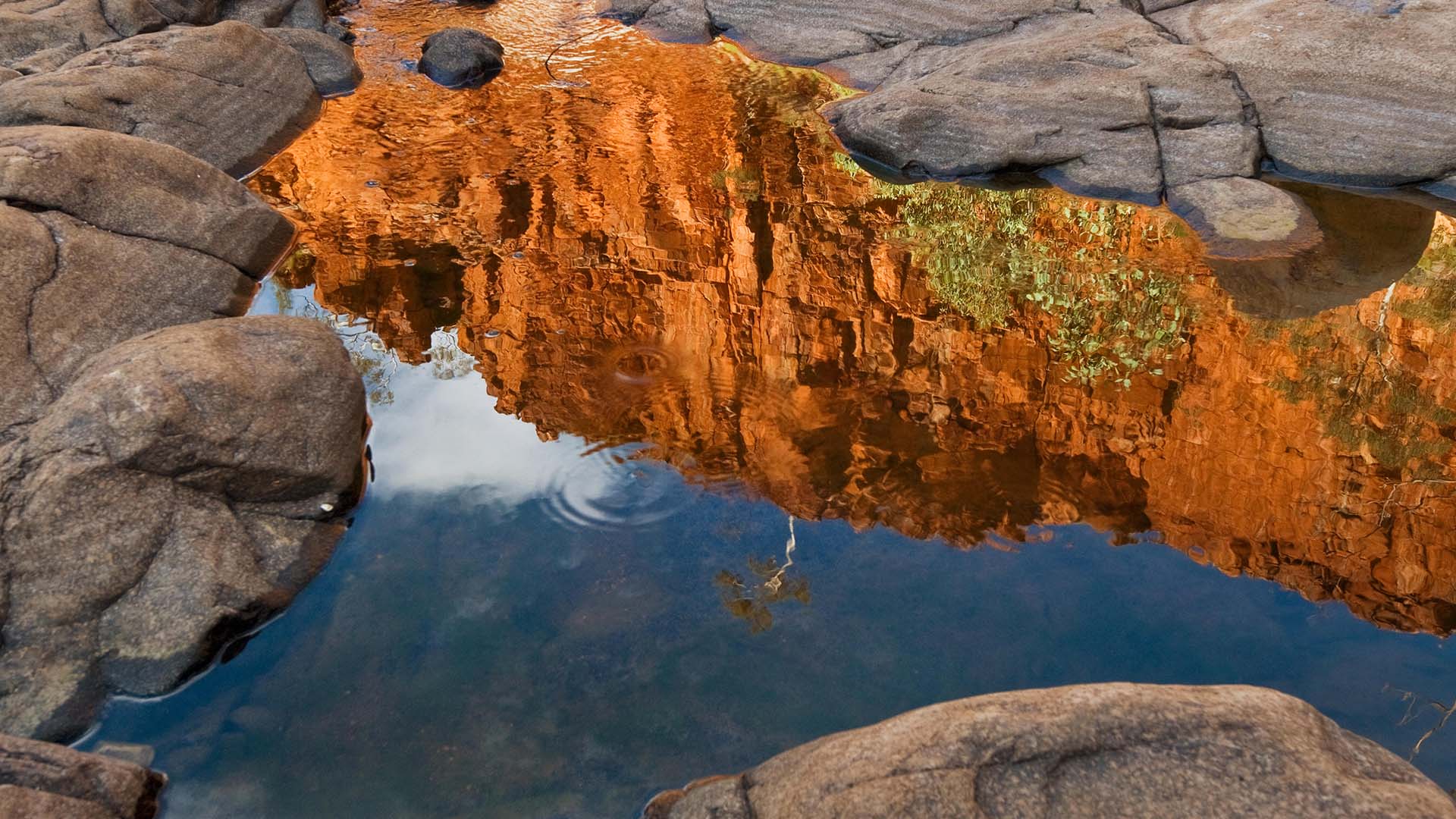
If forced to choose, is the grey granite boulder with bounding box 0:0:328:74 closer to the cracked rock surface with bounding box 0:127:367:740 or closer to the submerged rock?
the submerged rock

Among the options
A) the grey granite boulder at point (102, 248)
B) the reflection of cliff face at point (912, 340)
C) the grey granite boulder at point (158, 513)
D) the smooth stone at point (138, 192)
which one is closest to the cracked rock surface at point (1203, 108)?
the reflection of cliff face at point (912, 340)

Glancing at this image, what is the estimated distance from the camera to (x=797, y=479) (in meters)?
5.80

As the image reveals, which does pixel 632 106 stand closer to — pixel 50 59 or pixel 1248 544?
→ pixel 50 59

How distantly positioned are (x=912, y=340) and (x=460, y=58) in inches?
292

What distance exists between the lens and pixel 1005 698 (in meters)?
3.52

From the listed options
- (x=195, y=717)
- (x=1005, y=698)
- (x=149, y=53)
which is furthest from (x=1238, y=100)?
(x=149, y=53)

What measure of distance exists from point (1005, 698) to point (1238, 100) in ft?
25.6

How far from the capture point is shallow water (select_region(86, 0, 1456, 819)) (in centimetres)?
445


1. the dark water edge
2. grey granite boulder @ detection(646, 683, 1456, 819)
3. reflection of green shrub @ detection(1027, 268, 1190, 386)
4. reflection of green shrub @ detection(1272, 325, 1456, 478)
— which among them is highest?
grey granite boulder @ detection(646, 683, 1456, 819)

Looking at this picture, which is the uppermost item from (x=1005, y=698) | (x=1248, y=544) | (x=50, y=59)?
(x=1005, y=698)

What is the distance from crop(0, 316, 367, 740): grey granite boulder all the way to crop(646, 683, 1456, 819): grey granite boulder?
2708 mm

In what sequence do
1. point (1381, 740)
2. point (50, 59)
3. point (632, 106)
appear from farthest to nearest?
1. point (632, 106)
2. point (50, 59)
3. point (1381, 740)

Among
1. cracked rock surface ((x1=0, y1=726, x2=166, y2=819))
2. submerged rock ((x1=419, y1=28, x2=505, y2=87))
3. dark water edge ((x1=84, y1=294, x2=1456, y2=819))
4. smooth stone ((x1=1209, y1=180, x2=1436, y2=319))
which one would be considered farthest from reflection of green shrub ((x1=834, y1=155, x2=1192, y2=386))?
cracked rock surface ((x1=0, y1=726, x2=166, y2=819))

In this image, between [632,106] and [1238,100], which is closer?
[1238,100]
